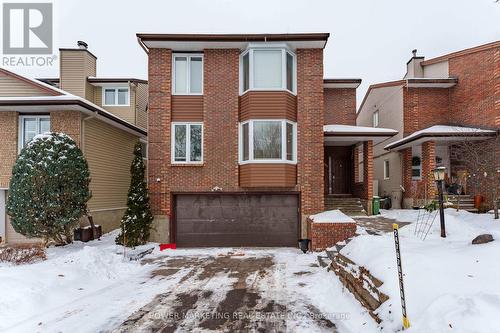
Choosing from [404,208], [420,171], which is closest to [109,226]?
[404,208]

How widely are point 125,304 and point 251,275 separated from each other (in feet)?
11.1

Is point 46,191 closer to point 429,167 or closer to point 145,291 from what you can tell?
point 145,291

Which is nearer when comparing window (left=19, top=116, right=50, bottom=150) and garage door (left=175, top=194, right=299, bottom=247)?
garage door (left=175, top=194, right=299, bottom=247)

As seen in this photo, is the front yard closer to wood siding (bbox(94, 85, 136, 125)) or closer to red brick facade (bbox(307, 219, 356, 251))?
red brick facade (bbox(307, 219, 356, 251))

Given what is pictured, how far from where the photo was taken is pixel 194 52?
40.9 ft

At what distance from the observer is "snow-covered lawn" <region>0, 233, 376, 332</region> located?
5.24 metres

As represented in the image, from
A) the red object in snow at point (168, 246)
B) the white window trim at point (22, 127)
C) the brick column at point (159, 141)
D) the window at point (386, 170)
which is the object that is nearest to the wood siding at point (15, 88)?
the white window trim at point (22, 127)

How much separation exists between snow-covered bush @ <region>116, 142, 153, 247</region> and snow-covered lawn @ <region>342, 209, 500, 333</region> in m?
8.00

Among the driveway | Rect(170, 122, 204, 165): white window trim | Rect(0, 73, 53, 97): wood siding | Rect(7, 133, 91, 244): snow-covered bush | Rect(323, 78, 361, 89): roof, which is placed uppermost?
Rect(323, 78, 361, 89): roof

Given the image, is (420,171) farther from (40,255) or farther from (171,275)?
(40,255)

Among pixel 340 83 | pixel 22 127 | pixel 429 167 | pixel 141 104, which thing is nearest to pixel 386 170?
pixel 429 167

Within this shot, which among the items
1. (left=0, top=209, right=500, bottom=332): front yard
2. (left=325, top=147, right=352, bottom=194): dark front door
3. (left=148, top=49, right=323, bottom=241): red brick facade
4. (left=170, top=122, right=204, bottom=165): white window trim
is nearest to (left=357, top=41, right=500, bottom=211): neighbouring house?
(left=325, top=147, right=352, bottom=194): dark front door

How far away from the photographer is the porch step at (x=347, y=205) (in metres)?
14.1

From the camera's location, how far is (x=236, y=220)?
40.2 feet
